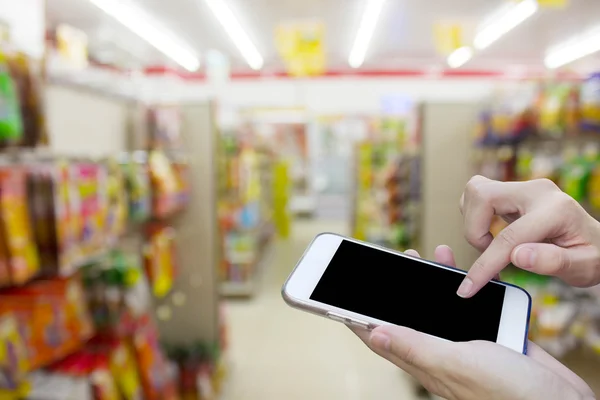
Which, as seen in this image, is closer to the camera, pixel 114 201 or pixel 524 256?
pixel 524 256

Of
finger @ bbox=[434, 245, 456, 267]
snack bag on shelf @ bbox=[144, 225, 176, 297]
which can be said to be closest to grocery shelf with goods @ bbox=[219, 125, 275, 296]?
snack bag on shelf @ bbox=[144, 225, 176, 297]

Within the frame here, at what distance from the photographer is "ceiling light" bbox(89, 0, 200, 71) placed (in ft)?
15.5

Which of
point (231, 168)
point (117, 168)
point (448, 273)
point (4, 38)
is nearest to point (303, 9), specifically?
point (231, 168)

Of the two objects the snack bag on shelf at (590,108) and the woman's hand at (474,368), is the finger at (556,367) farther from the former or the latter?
the snack bag on shelf at (590,108)

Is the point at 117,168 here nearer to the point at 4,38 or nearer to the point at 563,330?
the point at 4,38

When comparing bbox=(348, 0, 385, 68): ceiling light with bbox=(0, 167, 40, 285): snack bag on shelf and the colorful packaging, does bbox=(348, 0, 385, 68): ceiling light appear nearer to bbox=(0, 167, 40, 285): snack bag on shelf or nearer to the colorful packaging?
the colorful packaging

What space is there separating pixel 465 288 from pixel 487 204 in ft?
0.35

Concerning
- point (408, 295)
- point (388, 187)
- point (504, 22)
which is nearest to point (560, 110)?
point (408, 295)

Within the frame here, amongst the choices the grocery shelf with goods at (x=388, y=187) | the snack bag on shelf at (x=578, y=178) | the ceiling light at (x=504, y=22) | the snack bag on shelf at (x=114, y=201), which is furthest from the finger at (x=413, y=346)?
the ceiling light at (x=504, y=22)

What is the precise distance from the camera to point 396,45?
759 centimetres

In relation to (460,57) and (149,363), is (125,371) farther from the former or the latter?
(460,57)

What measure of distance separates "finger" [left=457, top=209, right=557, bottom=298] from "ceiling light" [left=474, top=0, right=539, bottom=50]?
512cm

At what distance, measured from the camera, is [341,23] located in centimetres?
606

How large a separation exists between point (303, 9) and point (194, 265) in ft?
12.5
